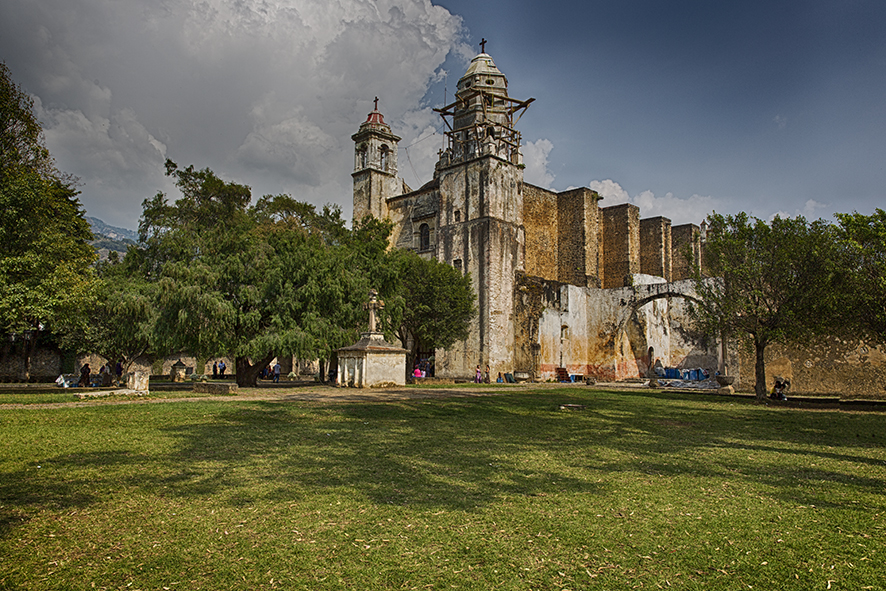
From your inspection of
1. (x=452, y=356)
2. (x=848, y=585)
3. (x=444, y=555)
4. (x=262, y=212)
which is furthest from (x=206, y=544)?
(x=262, y=212)

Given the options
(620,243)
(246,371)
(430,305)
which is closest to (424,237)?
(430,305)

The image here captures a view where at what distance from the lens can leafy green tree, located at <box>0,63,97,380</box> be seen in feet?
41.7

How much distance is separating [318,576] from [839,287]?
16881mm

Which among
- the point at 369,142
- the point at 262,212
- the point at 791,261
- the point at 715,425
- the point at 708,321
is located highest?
the point at 369,142

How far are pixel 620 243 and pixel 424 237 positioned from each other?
1230 centimetres

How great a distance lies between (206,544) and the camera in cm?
351

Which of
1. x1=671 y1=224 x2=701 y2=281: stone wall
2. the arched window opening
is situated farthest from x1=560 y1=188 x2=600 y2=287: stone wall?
the arched window opening

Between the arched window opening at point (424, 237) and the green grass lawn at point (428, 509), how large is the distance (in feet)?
92.9

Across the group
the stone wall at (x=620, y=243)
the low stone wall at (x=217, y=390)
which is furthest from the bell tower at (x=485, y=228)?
the low stone wall at (x=217, y=390)

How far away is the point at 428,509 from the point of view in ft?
14.4

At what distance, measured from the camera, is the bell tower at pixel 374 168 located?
1502 inches

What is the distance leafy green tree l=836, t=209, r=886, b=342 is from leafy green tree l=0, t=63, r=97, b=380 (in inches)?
741

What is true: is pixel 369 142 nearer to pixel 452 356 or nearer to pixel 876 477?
pixel 452 356

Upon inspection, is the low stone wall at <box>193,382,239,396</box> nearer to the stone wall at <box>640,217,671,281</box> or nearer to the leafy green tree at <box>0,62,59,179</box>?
the leafy green tree at <box>0,62,59,179</box>
